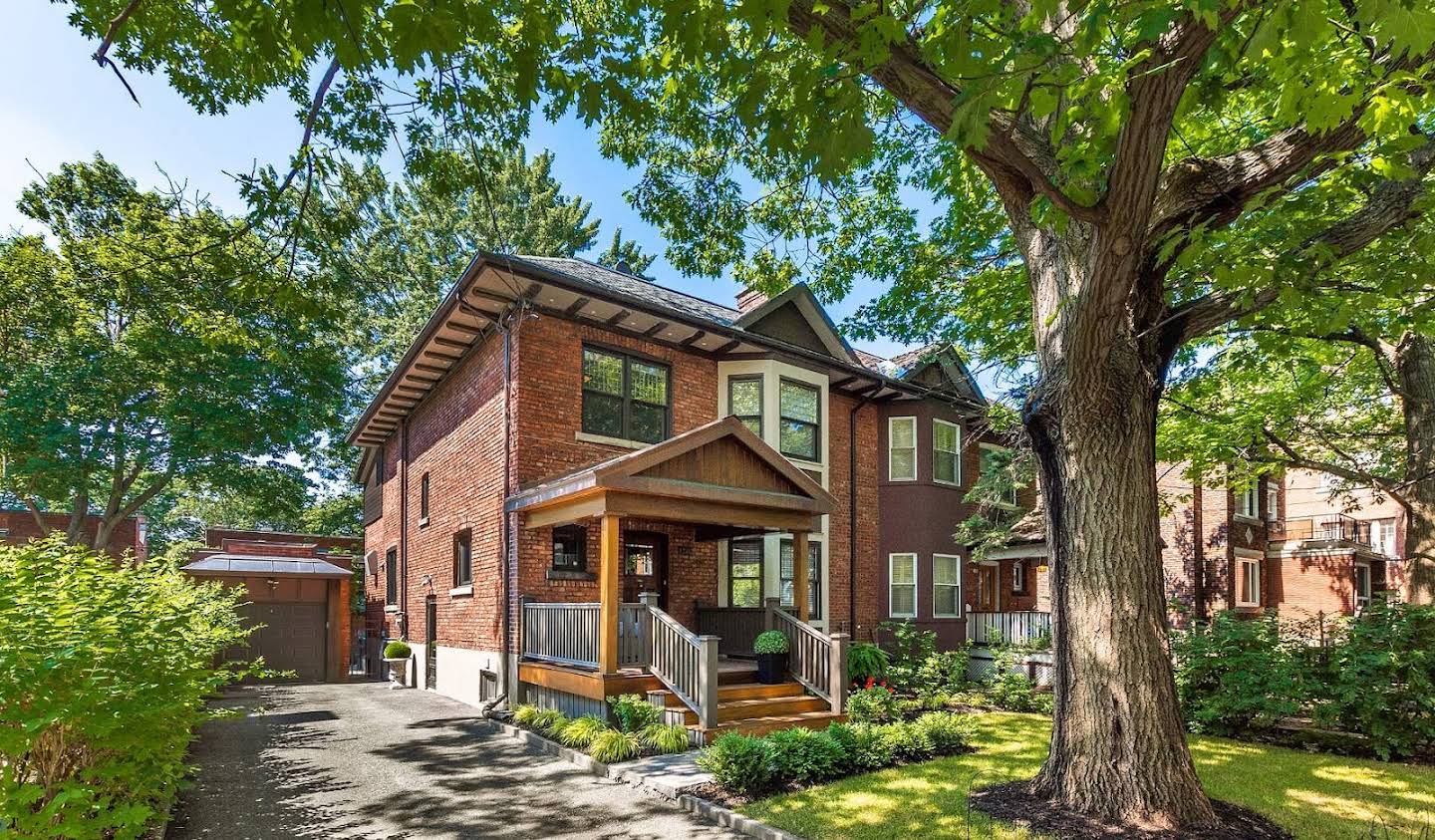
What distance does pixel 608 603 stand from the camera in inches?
384

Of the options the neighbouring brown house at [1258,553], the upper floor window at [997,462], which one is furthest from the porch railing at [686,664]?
the neighbouring brown house at [1258,553]

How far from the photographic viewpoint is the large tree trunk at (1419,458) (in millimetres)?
11367

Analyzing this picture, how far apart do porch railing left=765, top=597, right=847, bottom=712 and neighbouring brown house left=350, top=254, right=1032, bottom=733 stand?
0.03 metres

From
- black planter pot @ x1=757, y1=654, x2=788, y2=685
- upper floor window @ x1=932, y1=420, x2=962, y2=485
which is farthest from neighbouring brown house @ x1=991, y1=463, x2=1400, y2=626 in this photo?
black planter pot @ x1=757, y1=654, x2=788, y2=685

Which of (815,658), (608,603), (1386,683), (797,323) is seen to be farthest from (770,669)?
(1386,683)

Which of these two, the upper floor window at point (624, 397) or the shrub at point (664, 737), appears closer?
the shrub at point (664, 737)

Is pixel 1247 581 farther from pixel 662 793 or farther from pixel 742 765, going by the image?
pixel 662 793

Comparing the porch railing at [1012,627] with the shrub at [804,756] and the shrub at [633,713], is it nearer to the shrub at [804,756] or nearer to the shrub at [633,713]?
the shrub at [804,756]

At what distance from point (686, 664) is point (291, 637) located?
15606 mm

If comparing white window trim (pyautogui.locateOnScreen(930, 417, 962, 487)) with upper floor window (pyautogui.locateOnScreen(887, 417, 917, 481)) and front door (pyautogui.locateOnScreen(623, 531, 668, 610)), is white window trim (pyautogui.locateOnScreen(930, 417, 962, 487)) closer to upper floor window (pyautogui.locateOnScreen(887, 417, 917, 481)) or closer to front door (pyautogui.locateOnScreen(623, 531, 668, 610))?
upper floor window (pyautogui.locateOnScreen(887, 417, 917, 481))

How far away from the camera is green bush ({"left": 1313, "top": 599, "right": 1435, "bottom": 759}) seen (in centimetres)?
912

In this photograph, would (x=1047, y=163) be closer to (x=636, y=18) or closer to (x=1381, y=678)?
(x=636, y=18)

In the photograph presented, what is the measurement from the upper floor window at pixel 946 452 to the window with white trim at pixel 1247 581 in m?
10.7

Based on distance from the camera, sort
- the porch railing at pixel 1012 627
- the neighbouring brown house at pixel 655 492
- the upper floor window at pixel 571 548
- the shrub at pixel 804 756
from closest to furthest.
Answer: the shrub at pixel 804 756 < the neighbouring brown house at pixel 655 492 < the upper floor window at pixel 571 548 < the porch railing at pixel 1012 627
